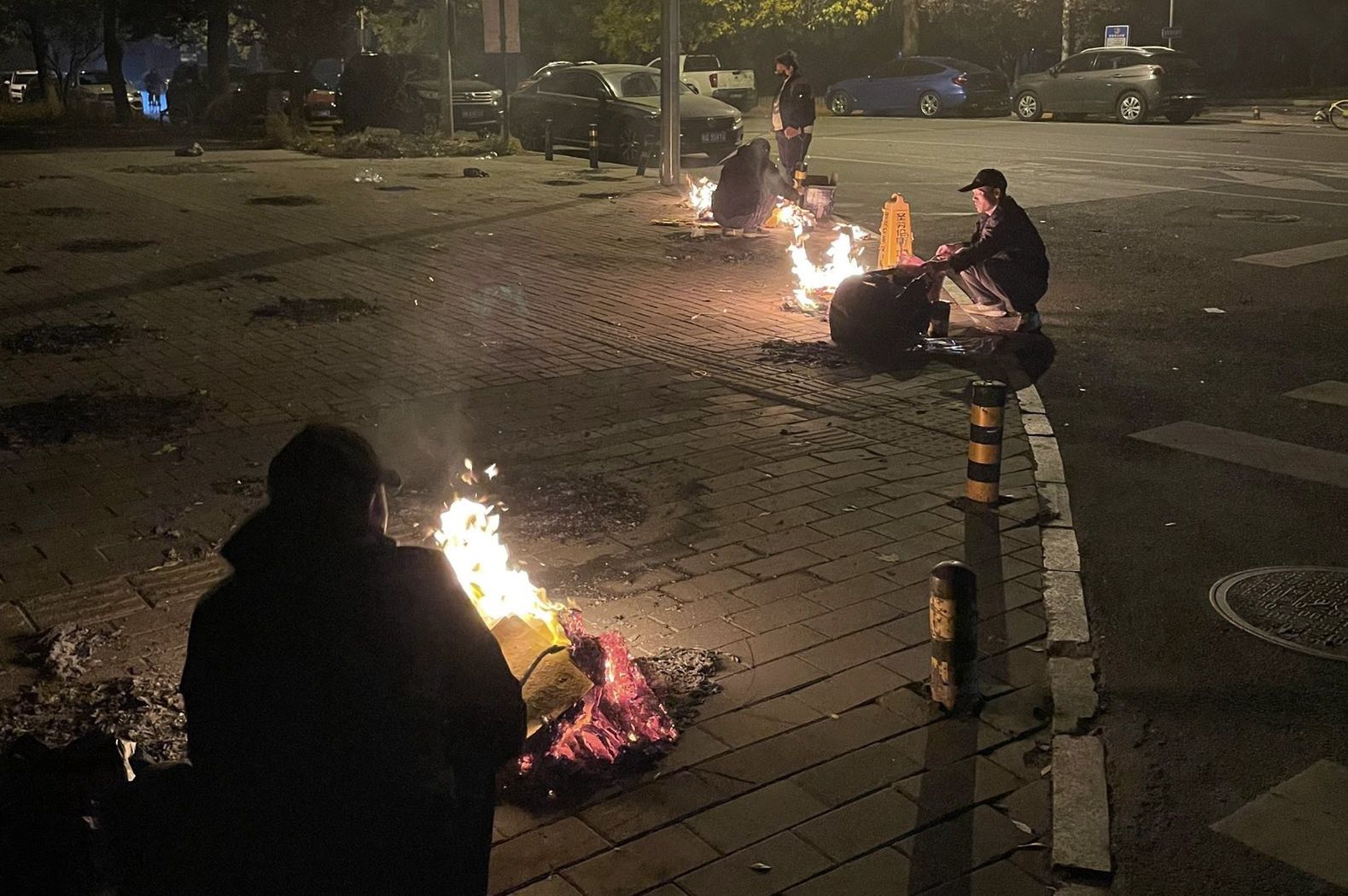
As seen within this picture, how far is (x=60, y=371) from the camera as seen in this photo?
8.87 metres

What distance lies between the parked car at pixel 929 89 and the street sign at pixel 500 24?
43.0 ft

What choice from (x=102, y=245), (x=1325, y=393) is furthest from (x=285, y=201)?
(x=1325, y=393)

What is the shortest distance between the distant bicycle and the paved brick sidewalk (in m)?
20.1

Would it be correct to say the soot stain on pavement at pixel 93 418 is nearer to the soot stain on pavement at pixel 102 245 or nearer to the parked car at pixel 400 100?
the soot stain on pavement at pixel 102 245

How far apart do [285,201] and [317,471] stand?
55.0 ft

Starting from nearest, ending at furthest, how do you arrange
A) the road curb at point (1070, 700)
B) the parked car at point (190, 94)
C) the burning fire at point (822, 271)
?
the road curb at point (1070, 700) < the burning fire at point (822, 271) < the parked car at point (190, 94)

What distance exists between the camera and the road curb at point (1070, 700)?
3.80 meters

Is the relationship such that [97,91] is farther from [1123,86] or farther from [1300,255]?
[1300,255]

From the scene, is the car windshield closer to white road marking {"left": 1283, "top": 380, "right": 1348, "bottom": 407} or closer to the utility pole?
the utility pole

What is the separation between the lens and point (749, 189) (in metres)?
14.7

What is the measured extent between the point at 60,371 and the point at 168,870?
7.11m

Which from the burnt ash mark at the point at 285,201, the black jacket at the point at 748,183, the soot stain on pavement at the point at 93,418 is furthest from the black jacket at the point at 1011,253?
the burnt ash mark at the point at 285,201

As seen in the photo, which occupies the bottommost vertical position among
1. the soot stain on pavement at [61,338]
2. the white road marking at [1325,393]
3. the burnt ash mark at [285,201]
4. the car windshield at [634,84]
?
the white road marking at [1325,393]

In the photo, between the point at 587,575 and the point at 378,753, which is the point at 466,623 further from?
the point at 587,575
